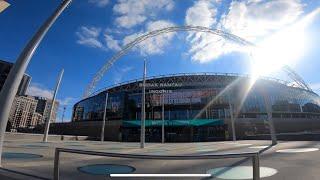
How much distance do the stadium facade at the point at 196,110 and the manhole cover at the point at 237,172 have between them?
2109 inches

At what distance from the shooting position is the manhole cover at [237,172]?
28.2 feet

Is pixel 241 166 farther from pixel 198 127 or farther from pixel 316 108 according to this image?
pixel 316 108

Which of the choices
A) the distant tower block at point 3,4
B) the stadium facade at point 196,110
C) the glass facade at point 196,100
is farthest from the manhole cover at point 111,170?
the glass facade at point 196,100

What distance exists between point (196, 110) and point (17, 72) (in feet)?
203

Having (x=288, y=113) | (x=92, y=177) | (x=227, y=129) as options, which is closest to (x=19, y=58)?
(x=92, y=177)

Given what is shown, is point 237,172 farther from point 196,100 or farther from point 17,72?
point 196,100

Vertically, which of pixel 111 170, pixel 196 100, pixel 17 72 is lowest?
pixel 111 170

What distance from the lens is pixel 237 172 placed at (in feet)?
30.7

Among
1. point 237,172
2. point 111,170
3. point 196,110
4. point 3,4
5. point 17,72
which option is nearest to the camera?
point 3,4

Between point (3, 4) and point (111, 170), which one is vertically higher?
point (3, 4)

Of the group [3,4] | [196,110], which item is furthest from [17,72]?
[196,110]

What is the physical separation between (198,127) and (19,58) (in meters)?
60.7

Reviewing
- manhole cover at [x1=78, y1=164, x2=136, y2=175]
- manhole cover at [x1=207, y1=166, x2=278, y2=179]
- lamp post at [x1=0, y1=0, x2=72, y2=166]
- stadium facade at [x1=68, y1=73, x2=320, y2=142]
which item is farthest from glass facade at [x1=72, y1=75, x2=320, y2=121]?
lamp post at [x1=0, y1=0, x2=72, y2=166]

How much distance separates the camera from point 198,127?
67.4 metres
